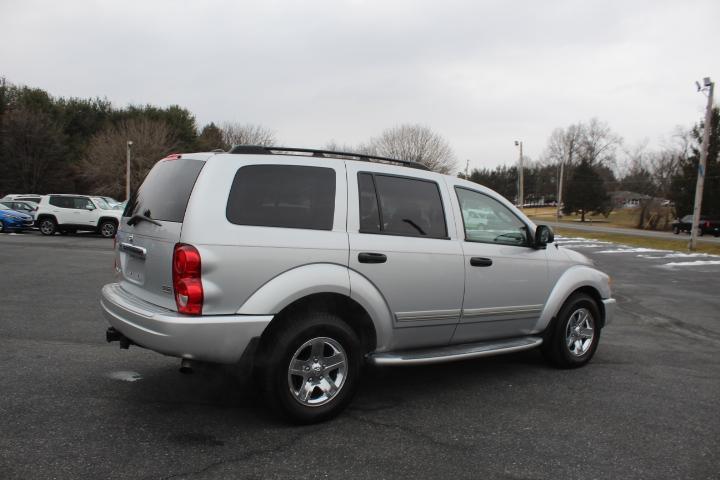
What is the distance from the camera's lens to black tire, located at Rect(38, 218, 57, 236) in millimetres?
21688

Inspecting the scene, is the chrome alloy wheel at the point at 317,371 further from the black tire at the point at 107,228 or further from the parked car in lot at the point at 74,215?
the black tire at the point at 107,228

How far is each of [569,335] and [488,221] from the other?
1509 millimetres

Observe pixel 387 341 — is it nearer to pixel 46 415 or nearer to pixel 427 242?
pixel 427 242

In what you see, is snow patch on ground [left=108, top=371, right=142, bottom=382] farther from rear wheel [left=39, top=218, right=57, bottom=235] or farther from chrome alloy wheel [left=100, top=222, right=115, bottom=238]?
rear wheel [left=39, top=218, right=57, bottom=235]

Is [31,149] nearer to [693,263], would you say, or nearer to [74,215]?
[74,215]

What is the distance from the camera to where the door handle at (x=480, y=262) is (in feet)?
14.5

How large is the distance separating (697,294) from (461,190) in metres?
8.90

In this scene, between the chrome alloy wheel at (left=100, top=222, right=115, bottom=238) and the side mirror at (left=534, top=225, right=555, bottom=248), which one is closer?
the side mirror at (left=534, top=225, right=555, bottom=248)

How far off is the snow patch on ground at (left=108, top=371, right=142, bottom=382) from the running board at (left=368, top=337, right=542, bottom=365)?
82.3 inches

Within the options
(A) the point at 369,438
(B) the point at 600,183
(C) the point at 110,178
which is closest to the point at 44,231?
(A) the point at 369,438

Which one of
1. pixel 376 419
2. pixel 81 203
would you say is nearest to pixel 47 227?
pixel 81 203

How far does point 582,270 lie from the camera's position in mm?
5301

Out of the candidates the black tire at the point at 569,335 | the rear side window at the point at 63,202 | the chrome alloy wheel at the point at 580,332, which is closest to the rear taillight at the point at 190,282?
the black tire at the point at 569,335

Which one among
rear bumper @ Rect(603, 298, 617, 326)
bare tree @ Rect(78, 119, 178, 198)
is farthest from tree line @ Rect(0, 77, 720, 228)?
rear bumper @ Rect(603, 298, 617, 326)
